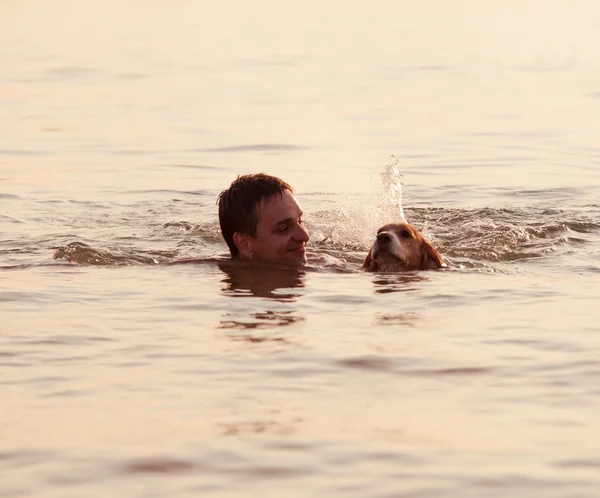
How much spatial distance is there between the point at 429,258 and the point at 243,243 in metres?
Result: 1.22

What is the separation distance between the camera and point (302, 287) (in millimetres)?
7863

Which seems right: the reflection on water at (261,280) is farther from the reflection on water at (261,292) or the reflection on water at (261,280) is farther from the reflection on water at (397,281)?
the reflection on water at (397,281)

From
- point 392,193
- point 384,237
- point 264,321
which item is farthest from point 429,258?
point 392,193

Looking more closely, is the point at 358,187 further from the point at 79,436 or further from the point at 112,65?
the point at 112,65

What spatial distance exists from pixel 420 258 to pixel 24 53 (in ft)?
53.4

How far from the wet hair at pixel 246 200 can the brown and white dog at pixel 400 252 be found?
2.37 ft

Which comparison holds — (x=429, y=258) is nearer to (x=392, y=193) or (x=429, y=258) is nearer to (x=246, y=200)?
(x=246, y=200)

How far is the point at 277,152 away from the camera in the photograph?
1451 cm

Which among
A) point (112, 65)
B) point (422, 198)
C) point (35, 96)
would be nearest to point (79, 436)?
point (422, 198)

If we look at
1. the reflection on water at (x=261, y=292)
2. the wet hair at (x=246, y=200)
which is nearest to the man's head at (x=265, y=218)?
the wet hair at (x=246, y=200)

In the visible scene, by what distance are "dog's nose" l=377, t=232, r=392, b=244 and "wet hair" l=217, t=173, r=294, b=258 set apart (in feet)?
2.30

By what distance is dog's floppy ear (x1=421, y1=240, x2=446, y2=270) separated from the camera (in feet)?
28.0

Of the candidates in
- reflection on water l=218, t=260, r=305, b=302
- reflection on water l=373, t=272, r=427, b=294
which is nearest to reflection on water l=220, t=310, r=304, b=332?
reflection on water l=218, t=260, r=305, b=302

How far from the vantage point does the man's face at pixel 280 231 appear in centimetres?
852
